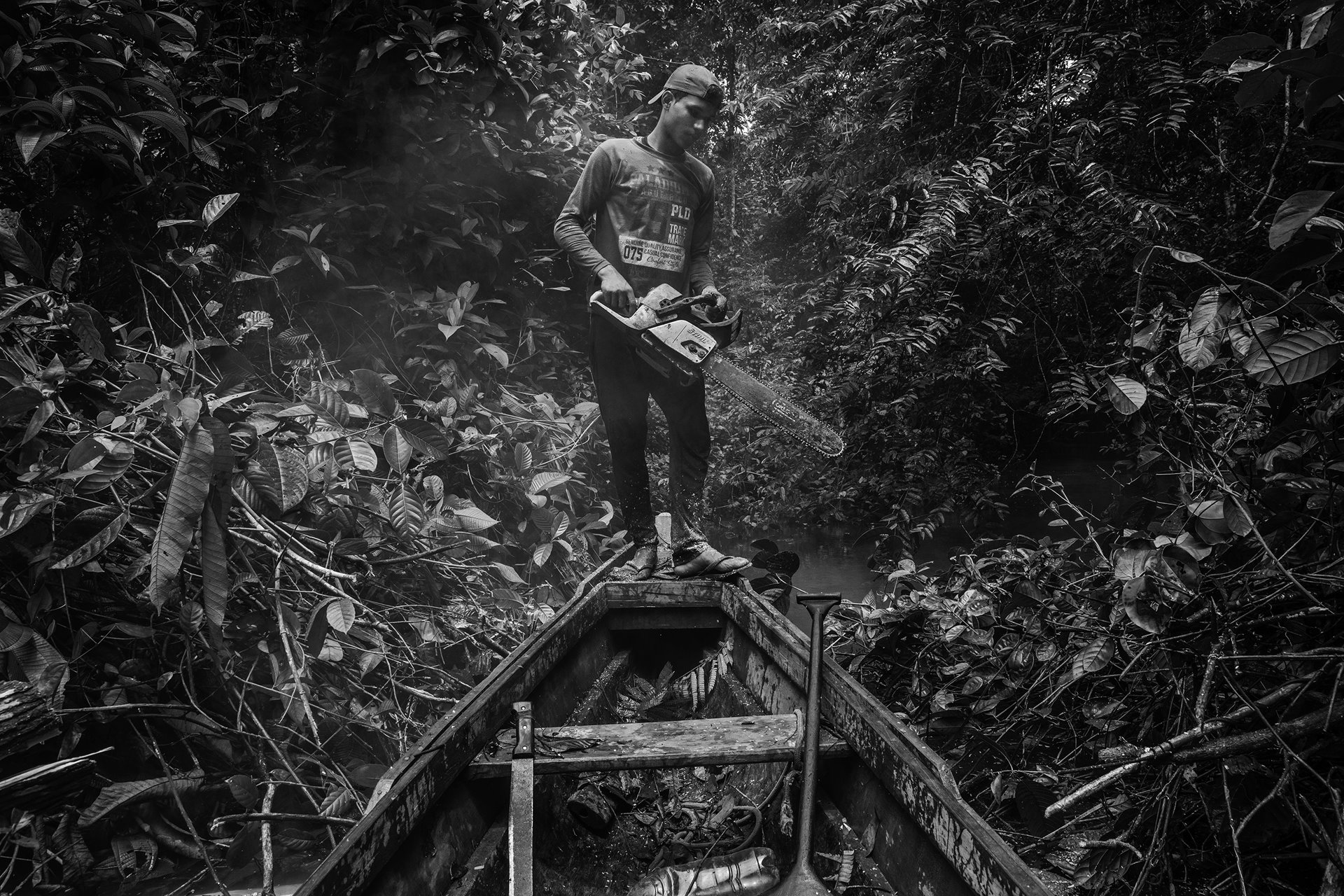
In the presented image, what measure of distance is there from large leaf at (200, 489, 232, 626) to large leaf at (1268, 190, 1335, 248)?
2327 millimetres

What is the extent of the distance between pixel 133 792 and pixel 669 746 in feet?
4.51

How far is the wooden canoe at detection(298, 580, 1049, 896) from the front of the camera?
122 centimetres

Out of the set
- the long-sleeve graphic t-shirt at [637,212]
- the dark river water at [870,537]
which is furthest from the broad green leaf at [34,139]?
the dark river water at [870,537]

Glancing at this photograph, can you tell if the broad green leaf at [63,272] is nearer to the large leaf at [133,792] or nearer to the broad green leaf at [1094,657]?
the large leaf at [133,792]

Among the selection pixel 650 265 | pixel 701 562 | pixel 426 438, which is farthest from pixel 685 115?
pixel 701 562

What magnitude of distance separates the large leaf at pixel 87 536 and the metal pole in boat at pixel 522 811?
1.27 meters

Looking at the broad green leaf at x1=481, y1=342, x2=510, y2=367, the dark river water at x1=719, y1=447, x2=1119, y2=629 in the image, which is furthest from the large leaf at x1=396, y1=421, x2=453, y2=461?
the dark river water at x1=719, y1=447, x2=1119, y2=629

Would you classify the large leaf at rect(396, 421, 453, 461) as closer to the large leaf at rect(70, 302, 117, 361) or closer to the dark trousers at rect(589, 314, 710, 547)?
the dark trousers at rect(589, 314, 710, 547)

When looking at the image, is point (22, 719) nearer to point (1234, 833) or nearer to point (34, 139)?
point (34, 139)

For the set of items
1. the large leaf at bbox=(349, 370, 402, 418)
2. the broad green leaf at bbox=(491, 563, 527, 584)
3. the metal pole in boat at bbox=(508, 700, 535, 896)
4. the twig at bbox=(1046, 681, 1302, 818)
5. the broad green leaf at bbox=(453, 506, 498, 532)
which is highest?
the large leaf at bbox=(349, 370, 402, 418)

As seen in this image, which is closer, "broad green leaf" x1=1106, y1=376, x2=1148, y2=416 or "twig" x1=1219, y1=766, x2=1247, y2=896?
"twig" x1=1219, y1=766, x2=1247, y2=896

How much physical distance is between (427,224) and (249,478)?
2.35 metres

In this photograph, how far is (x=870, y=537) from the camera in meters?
6.87

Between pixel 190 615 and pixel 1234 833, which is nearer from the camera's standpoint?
pixel 1234 833
